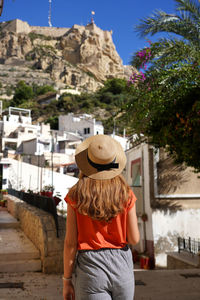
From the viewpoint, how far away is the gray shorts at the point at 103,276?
185cm

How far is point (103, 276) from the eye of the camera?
6.11 ft

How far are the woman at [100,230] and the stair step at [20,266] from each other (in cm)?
379

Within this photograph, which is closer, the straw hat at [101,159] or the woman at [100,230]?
the woman at [100,230]

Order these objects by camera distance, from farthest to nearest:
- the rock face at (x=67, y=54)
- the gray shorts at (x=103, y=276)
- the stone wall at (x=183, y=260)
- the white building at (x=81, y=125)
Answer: the rock face at (x=67, y=54) < the white building at (x=81, y=125) < the stone wall at (x=183, y=260) < the gray shorts at (x=103, y=276)

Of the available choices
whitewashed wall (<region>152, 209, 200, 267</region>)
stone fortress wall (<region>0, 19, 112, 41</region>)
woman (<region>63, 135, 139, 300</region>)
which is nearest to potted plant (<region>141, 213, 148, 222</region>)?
whitewashed wall (<region>152, 209, 200, 267</region>)

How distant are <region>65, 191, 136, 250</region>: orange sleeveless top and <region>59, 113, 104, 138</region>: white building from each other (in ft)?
145

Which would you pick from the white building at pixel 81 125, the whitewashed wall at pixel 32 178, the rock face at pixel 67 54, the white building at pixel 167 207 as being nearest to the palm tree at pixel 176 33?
the white building at pixel 167 207

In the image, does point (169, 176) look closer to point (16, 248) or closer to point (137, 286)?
point (16, 248)

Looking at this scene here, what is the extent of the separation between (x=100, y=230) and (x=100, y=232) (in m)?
0.01

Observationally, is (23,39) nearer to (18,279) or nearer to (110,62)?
(110,62)

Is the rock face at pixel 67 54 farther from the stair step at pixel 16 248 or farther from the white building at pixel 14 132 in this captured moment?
the stair step at pixel 16 248

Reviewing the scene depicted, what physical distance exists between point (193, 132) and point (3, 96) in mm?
85871

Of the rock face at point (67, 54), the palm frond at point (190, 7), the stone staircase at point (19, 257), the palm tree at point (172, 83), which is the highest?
the rock face at point (67, 54)

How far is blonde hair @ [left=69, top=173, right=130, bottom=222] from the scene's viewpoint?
6.21ft
